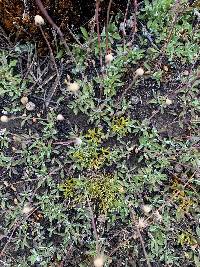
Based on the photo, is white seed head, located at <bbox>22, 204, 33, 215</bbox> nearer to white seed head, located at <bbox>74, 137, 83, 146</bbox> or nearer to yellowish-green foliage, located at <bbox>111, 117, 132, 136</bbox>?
white seed head, located at <bbox>74, 137, 83, 146</bbox>

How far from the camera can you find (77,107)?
2.75 meters

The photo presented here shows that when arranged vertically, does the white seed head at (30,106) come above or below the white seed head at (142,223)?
above

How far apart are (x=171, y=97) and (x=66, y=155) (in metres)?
0.77

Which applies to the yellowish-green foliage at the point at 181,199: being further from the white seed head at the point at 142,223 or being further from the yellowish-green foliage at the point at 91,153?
the yellowish-green foliage at the point at 91,153

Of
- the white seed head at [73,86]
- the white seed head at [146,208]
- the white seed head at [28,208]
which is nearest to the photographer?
the white seed head at [73,86]

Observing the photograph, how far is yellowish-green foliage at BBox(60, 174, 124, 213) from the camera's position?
269cm

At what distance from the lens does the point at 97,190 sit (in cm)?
270

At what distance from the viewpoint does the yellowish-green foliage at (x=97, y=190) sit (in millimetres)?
2688

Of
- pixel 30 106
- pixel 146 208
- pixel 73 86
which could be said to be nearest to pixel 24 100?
pixel 30 106

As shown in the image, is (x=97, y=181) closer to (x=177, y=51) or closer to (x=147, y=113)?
(x=147, y=113)

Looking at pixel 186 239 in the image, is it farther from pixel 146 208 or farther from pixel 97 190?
pixel 97 190

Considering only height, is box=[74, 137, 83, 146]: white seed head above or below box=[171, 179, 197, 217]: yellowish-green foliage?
above

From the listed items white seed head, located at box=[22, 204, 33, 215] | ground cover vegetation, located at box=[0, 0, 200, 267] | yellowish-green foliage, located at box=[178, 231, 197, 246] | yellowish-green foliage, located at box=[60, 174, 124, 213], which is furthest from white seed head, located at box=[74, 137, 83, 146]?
yellowish-green foliage, located at box=[178, 231, 197, 246]

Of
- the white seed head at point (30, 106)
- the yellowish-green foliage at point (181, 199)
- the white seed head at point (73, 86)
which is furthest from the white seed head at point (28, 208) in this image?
the yellowish-green foliage at point (181, 199)
